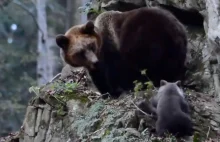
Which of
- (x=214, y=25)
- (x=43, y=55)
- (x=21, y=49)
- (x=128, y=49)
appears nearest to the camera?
(x=214, y=25)

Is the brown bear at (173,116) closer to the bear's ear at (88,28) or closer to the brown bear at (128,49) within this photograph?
the brown bear at (128,49)

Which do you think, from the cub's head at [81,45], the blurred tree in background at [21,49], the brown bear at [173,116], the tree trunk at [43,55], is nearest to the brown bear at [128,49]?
the cub's head at [81,45]

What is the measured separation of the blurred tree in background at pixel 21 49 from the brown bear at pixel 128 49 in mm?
13414

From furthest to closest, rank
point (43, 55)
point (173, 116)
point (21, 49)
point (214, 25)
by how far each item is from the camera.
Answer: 1. point (21, 49)
2. point (43, 55)
3. point (214, 25)
4. point (173, 116)

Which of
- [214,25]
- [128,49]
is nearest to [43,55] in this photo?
[128,49]

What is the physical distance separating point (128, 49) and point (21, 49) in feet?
64.4

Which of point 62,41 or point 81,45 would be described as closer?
point 81,45

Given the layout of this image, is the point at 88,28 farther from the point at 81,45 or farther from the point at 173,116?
the point at 173,116

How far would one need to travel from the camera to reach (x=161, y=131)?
770cm

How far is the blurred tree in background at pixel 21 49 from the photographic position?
25.4m

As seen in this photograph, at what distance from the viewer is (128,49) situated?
984 cm

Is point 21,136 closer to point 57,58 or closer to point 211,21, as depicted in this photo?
point 211,21

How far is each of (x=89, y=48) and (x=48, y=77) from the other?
1552 centimetres

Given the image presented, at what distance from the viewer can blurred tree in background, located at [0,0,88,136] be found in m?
25.4
